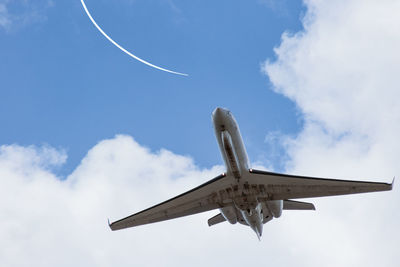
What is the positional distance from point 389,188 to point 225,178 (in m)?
16.2

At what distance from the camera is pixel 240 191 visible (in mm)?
50625

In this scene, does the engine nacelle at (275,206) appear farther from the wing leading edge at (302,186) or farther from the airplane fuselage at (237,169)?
the wing leading edge at (302,186)

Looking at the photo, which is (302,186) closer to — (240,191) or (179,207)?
(240,191)

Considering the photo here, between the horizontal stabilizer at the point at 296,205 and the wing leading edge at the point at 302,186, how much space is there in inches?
119

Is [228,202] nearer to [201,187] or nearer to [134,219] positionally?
[201,187]

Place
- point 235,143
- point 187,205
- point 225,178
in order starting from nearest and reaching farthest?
point 235,143 → point 225,178 → point 187,205

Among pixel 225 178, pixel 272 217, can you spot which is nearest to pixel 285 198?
pixel 272 217

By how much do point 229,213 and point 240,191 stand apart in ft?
14.6

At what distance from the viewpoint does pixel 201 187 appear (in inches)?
2067

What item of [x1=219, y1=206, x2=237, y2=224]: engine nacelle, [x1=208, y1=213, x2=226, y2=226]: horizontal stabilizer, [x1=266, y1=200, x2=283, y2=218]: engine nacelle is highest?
[x1=208, y1=213, x2=226, y2=226]: horizontal stabilizer

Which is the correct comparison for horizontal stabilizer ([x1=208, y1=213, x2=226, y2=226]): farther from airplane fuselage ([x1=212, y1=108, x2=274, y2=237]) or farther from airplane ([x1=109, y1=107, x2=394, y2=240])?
airplane fuselage ([x1=212, y1=108, x2=274, y2=237])

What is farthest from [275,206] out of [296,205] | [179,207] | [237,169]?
[179,207]

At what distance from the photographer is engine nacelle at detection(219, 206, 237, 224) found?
53469mm

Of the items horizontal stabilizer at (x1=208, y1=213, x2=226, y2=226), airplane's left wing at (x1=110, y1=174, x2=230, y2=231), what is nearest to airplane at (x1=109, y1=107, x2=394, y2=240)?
airplane's left wing at (x1=110, y1=174, x2=230, y2=231)
